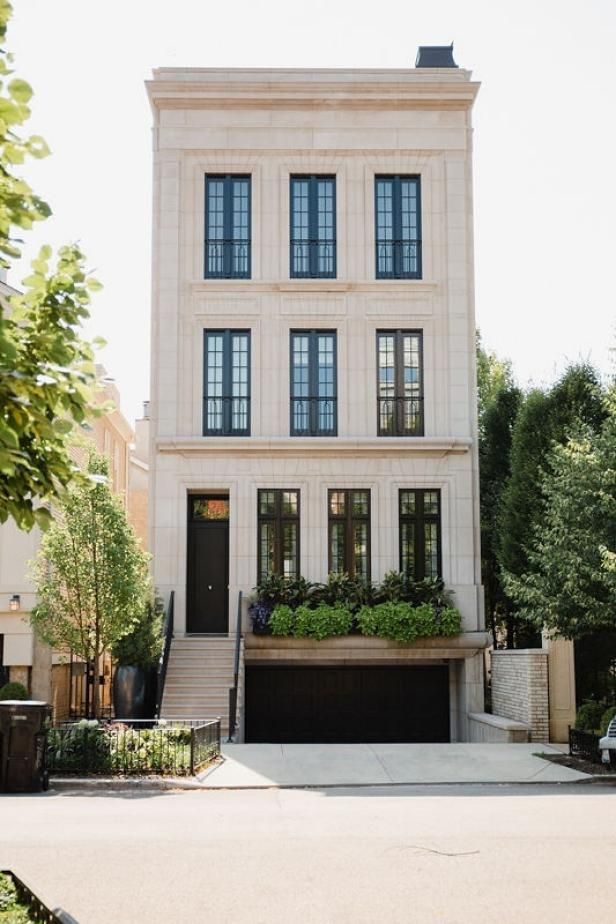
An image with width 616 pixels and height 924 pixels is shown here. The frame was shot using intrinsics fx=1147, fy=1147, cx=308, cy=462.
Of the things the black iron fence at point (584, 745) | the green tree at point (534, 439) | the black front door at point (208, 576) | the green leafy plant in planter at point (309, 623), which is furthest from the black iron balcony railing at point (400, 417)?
the black iron fence at point (584, 745)

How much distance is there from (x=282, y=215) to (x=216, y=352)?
12.6 ft

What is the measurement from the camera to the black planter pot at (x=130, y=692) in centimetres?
2339

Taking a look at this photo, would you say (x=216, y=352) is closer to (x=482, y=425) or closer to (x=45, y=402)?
(x=482, y=425)

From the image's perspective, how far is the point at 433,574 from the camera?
2781 cm

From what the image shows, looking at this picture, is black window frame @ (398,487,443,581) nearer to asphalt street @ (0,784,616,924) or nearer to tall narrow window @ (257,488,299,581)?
tall narrow window @ (257,488,299,581)

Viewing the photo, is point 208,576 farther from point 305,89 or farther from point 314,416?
point 305,89

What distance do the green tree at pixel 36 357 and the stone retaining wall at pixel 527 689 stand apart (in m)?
17.0

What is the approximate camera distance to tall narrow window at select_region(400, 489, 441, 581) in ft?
91.1

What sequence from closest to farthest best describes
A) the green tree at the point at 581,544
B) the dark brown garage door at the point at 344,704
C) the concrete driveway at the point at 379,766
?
the concrete driveway at the point at 379,766 → the green tree at the point at 581,544 → the dark brown garage door at the point at 344,704

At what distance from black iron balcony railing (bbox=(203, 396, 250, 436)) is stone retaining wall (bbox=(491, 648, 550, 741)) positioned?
843 cm

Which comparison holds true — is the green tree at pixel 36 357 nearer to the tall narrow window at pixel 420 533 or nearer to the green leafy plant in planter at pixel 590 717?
the green leafy plant in planter at pixel 590 717

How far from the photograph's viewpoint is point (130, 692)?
23.5 meters

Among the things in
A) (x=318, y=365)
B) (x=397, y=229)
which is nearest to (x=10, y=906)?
(x=318, y=365)

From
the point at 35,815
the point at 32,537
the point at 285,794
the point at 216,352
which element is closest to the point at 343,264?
the point at 216,352
